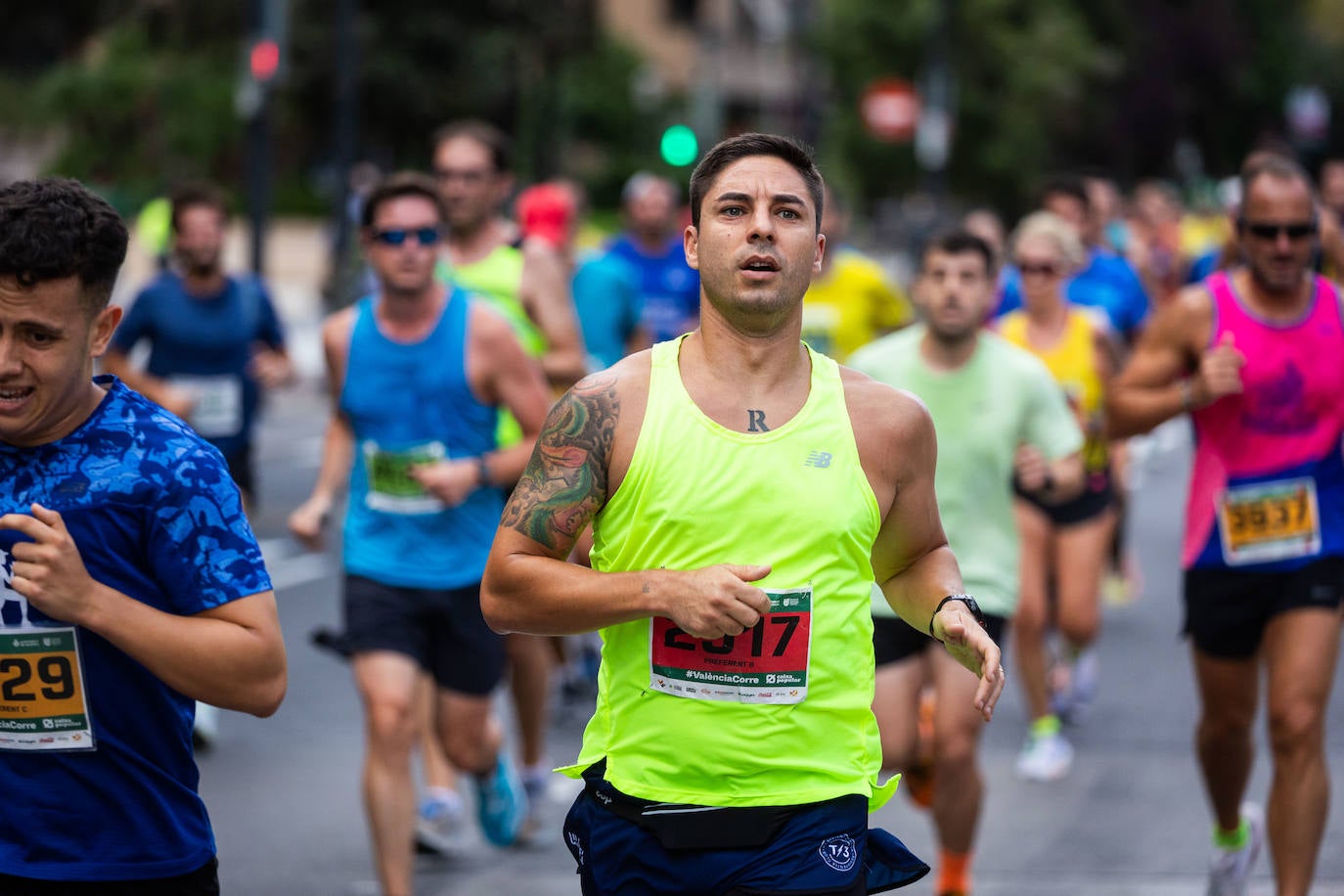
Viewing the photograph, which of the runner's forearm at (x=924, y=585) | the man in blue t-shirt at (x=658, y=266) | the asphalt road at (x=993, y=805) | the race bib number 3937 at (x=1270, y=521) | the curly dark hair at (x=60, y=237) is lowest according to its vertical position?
the asphalt road at (x=993, y=805)

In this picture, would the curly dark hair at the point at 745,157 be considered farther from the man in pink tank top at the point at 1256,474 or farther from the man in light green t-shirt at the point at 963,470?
the man in light green t-shirt at the point at 963,470

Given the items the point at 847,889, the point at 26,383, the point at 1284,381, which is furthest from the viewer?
the point at 1284,381

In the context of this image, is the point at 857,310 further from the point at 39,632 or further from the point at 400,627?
the point at 39,632

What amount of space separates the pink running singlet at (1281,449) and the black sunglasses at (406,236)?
8.16ft

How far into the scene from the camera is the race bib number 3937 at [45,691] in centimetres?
338

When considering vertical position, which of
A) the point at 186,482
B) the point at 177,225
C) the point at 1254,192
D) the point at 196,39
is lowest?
the point at 186,482

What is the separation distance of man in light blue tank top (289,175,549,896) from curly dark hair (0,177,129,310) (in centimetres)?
278

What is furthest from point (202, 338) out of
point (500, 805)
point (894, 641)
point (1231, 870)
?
point (1231, 870)

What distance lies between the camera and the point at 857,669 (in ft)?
12.4

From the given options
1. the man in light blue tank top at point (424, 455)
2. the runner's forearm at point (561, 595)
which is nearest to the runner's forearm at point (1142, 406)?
the man in light blue tank top at point (424, 455)

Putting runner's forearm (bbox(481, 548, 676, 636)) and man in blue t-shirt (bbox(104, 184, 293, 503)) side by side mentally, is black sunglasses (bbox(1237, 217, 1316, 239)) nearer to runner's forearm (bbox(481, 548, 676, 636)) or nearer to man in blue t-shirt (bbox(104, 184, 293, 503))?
runner's forearm (bbox(481, 548, 676, 636))

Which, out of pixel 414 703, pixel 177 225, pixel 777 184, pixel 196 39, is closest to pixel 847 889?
pixel 777 184

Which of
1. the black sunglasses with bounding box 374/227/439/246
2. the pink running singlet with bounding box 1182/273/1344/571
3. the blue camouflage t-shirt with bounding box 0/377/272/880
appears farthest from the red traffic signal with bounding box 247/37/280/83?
the blue camouflage t-shirt with bounding box 0/377/272/880

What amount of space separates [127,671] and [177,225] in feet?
20.2
